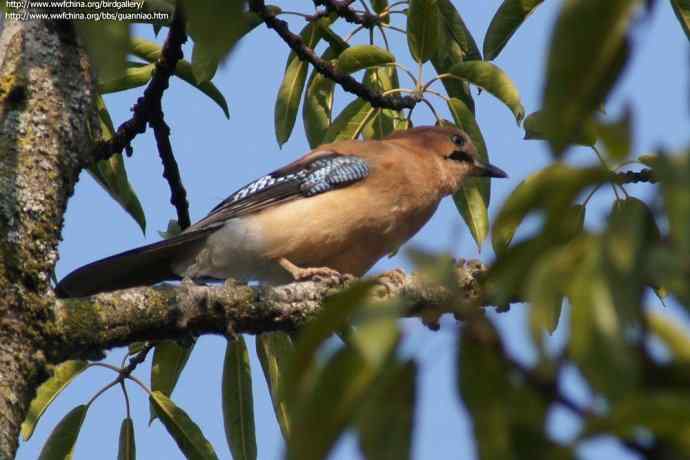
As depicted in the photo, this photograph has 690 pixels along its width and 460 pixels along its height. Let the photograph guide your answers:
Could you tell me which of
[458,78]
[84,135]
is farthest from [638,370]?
[458,78]

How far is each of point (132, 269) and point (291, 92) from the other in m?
1.29

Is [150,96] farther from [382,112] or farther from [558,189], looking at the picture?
[558,189]

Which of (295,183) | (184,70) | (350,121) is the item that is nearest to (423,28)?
(350,121)

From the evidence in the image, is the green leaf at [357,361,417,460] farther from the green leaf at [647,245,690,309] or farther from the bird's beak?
the bird's beak

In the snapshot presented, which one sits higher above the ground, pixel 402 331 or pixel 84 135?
pixel 84 135

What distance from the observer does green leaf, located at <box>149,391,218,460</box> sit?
4750 mm

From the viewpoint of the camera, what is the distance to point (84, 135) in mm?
4246

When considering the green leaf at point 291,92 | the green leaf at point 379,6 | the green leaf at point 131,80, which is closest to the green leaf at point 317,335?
the green leaf at point 131,80

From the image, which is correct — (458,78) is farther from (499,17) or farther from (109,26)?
(109,26)

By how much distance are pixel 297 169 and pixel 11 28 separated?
2739 mm

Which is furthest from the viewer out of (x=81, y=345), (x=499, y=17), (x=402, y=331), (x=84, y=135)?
(x=499, y=17)

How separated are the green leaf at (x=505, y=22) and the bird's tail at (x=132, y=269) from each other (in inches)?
77.3

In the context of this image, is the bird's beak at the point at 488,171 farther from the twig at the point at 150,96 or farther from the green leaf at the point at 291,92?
the twig at the point at 150,96

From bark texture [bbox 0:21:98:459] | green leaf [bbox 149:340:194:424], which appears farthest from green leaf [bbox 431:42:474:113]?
bark texture [bbox 0:21:98:459]
